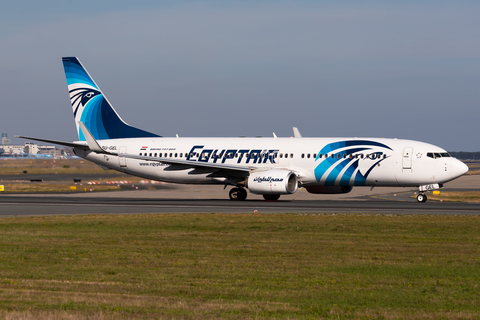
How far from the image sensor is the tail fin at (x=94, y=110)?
45.6m

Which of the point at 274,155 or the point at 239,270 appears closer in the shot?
the point at 239,270

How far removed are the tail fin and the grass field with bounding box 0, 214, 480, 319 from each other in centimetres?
2216

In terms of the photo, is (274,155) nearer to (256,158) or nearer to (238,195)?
(256,158)

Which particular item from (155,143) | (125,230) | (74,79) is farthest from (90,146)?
(125,230)

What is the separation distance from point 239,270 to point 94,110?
34099 millimetres

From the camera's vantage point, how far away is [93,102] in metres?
45.6

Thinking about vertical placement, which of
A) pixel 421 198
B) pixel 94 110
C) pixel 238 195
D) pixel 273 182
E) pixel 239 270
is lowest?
pixel 239 270

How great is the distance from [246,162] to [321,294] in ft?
95.2

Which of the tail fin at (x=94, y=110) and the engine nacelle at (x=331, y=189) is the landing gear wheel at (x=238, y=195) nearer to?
the engine nacelle at (x=331, y=189)

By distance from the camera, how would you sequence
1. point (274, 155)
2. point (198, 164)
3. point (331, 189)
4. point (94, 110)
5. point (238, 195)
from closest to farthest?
point (198, 164) → point (274, 155) → point (238, 195) → point (331, 189) → point (94, 110)

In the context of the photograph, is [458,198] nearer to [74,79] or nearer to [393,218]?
[393,218]

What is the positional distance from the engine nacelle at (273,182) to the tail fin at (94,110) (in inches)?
443

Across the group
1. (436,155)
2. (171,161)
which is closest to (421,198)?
(436,155)

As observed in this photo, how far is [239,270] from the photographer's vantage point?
45.0 feet
